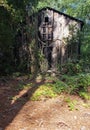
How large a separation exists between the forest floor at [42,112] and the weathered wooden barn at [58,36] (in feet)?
21.1

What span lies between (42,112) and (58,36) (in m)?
8.25

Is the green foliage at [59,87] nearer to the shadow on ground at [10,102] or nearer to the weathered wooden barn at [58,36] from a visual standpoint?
the shadow on ground at [10,102]

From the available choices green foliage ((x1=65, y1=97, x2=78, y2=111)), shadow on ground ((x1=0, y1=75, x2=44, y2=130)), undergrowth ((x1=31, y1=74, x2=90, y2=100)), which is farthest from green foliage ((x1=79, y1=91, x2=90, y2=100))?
shadow on ground ((x1=0, y1=75, x2=44, y2=130))

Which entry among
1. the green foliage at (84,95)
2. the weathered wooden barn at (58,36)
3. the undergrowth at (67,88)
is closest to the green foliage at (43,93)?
the undergrowth at (67,88)

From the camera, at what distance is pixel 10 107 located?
20.0ft

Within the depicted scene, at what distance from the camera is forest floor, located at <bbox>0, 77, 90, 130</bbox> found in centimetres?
516

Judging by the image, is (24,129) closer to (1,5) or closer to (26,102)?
(26,102)

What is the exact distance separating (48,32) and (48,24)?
18.8 inches

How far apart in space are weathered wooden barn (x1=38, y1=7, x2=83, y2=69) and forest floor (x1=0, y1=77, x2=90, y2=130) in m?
6.42

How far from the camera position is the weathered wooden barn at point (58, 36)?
13242mm

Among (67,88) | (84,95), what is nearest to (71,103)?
(84,95)

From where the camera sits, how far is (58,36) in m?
13.5

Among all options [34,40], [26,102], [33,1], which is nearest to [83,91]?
[26,102]

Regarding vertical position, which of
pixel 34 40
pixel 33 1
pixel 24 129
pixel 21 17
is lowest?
pixel 24 129
